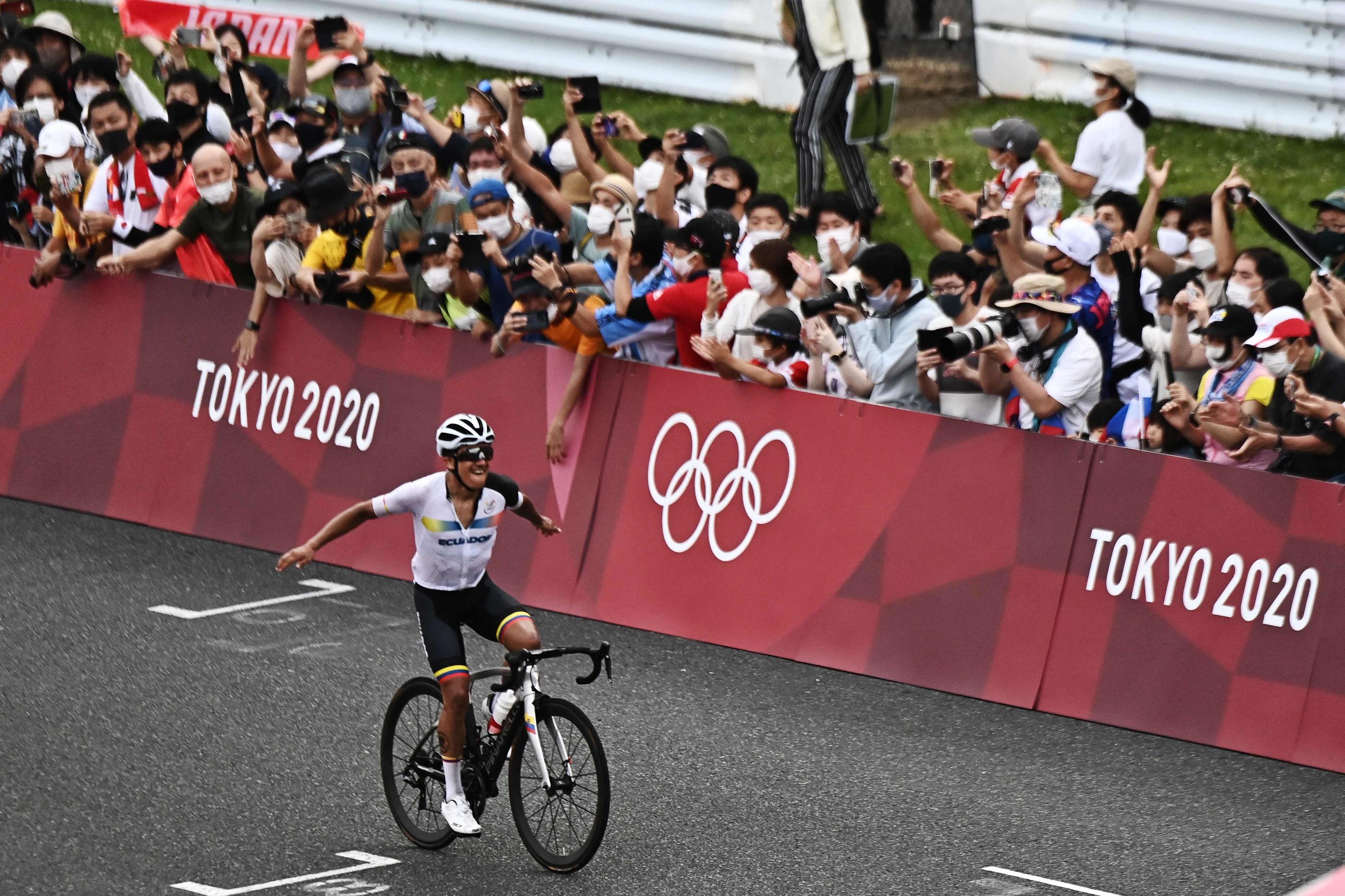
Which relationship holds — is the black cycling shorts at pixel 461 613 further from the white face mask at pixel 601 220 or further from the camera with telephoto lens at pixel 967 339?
the white face mask at pixel 601 220

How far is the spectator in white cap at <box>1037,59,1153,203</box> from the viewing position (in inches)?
575

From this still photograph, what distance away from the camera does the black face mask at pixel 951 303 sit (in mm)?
11820

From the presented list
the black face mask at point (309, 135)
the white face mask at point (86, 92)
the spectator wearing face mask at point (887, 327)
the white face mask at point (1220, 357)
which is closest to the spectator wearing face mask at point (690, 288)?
the spectator wearing face mask at point (887, 327)

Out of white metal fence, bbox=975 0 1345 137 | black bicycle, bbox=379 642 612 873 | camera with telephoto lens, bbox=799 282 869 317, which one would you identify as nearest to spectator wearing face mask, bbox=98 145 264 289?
camera with telephoto lens, bbox=799 282 869 317

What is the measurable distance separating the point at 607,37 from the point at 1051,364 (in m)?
10.4

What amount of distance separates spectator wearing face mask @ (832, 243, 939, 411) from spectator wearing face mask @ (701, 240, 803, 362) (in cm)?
40

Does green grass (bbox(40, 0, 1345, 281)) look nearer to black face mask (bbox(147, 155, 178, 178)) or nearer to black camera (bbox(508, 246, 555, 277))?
black camera (bbox(508, 246, 555, 277))

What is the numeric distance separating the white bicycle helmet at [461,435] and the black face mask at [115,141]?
615 centimetres

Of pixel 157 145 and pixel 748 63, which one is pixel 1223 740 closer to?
pixel 157 145

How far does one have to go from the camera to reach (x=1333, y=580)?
10.2 m

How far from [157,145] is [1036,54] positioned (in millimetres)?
8699

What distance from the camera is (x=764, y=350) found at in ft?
38.6

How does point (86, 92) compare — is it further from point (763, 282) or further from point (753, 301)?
point (763, 282)

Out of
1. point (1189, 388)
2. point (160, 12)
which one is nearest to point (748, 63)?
point (160, 12)
